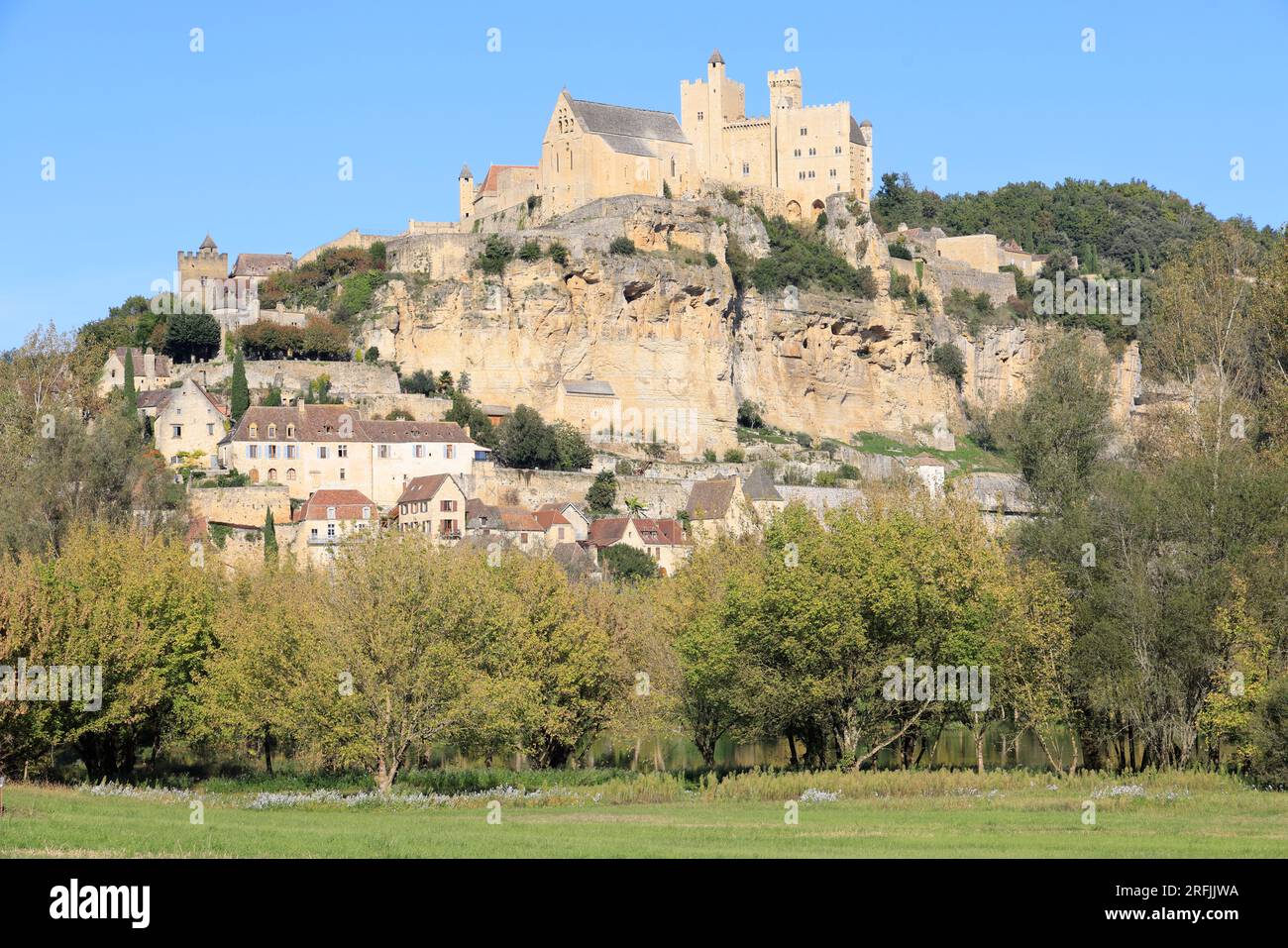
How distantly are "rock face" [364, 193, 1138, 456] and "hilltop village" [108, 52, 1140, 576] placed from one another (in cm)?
15

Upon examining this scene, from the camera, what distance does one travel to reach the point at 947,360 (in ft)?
397

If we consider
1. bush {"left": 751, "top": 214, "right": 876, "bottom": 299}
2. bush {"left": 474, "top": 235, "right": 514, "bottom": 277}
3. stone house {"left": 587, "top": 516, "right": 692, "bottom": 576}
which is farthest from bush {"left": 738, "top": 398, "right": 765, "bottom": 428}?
stone house {"left": 587, "top": 516, "right": 692, "bottom": 576}

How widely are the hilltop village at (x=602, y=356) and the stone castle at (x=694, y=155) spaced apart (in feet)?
0.66

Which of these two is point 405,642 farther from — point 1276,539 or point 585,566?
point 585,566

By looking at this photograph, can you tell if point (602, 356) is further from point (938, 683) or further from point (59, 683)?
point (59, 683)

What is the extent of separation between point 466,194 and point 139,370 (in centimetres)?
3348

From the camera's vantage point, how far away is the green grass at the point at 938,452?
111 meters

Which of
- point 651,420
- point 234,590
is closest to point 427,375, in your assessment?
point 651,420

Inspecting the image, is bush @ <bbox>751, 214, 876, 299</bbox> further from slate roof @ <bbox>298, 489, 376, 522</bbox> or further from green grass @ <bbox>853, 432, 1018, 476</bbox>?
slate roof @ <bbox>298, 489, 376, 522</bbox>

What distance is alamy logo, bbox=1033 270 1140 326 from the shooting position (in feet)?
391

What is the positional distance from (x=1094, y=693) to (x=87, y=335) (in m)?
71.5

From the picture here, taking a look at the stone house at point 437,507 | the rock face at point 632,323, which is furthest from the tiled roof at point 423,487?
the rock face at point 632,323

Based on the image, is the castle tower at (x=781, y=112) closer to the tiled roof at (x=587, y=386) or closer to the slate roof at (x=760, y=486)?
the tiled roof at (x=587, y=386)
